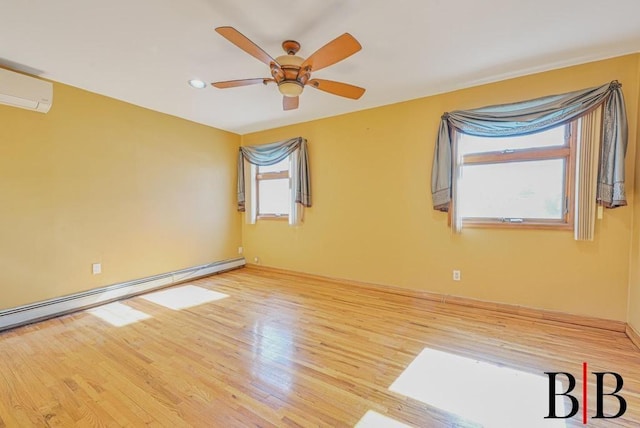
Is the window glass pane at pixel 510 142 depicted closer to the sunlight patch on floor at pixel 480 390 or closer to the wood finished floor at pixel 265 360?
the wood finished floor at pixel 265 360

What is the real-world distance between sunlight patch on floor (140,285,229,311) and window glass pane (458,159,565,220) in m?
3.11

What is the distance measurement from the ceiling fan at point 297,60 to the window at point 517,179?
1.57m

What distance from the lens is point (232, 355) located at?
2090 millimetres

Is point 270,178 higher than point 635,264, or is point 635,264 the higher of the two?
point 270,178

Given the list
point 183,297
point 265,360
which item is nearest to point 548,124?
point 265,360

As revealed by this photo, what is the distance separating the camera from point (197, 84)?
290 centimetres

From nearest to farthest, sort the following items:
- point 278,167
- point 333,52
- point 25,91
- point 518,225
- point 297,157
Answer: point 333,52 < point 25,91 < point 518,225 < point 297,157 < point 278,167

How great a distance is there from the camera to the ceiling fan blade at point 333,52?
5.44 ft

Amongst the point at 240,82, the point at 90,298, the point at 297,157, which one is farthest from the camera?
the point at 297,157

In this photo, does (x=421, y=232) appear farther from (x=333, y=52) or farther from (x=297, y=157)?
(x=333, y=52)

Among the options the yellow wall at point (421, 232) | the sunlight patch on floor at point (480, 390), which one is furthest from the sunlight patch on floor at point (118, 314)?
the sunlight patch on floor at point (480, 390)

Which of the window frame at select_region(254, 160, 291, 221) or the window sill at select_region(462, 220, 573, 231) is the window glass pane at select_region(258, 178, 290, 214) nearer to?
the window frame at select_region(254, 160, 291, 221)

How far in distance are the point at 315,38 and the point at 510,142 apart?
217cm

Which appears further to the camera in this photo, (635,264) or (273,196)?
(273,196)
